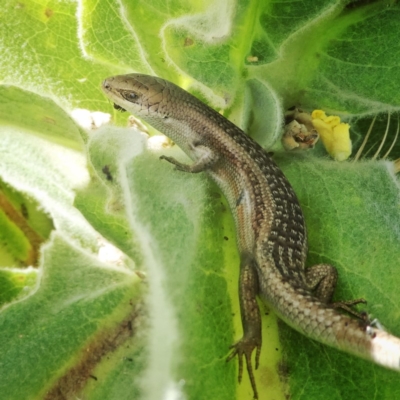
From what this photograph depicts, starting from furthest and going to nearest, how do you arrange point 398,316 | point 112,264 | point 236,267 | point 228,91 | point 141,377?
1. point 228,91
2. point 236,267
3. point 398,316
4. point 112,264
5. point 141,377

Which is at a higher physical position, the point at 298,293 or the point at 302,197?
the point at 302,197

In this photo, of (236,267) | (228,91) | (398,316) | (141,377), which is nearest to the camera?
(141,377)

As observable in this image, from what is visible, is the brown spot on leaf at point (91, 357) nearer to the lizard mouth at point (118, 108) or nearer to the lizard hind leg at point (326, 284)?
the lizard hind leg at point (326, 284)

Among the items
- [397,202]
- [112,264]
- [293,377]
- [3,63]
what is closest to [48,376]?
[112,264]

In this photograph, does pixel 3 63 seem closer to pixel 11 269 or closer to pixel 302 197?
pixel 11 269

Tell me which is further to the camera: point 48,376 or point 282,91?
point 282,91

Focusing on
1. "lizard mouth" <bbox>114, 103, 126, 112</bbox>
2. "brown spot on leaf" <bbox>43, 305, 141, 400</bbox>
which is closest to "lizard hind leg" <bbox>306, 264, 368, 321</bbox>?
"brown spot on leaf" <bbox>43, 305, 141, 400</bbox>

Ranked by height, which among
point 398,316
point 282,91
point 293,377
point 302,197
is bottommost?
point 293,377

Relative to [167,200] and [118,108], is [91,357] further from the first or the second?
[118,108]
